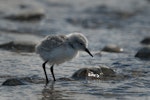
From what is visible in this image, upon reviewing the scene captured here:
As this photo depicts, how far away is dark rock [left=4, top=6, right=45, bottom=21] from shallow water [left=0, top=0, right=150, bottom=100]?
0.22 meters

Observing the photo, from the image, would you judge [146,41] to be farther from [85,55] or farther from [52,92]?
[52,92]

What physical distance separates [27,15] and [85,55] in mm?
5014

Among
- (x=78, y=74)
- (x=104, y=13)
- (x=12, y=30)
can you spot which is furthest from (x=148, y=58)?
(x=104, y=13)

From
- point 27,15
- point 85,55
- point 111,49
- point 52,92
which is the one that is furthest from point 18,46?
point 27,15

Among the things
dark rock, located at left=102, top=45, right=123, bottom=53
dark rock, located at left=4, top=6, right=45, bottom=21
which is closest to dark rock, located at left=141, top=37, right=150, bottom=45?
dark rock, located at left=102, top=45, right=123, bottom=53

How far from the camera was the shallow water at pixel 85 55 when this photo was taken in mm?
7727

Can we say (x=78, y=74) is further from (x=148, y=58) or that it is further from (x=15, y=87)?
(x=148, y=58)

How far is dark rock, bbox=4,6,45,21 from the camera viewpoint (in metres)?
14.9

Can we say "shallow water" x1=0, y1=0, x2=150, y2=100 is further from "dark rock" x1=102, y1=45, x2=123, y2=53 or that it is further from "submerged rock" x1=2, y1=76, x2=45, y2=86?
"dark rock" x1=102, y1=45, x2=123, y2=53

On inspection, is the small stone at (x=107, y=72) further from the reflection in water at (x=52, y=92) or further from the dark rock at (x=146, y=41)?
the dark rock at (x=146, y=41)

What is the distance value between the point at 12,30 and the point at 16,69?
4.48 m

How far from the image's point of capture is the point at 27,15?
15062mm

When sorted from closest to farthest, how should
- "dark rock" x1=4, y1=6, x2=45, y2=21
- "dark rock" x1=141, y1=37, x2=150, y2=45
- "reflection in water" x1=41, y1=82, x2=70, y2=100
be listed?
"reflection in water" x1=41, y1=82, x2=70, y2=100 < "dark rock" x1=141, y1=37, x2=150, y2=45 < "dark rock" x1=4, y1=6, x2=45, y2=21

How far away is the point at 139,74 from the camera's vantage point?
8992mm
